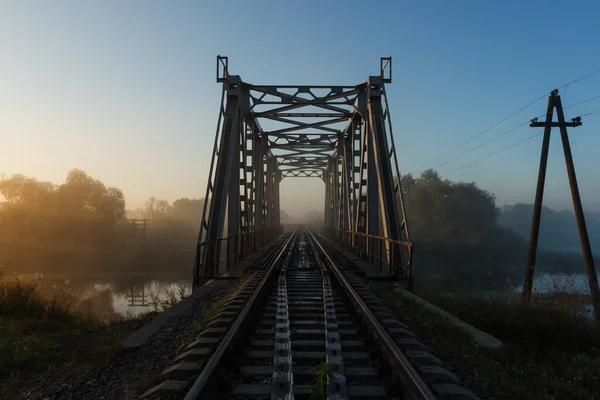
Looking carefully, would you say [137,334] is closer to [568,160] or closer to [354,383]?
[354,383]

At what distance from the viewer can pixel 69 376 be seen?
157 inches

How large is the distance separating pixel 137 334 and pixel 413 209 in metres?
72.4

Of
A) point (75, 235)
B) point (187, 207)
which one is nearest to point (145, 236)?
point (75, 235)

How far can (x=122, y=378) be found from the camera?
380 centimetres

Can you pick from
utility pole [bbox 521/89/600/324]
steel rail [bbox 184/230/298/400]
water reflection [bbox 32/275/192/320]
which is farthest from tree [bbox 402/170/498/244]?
steel rail [bbox 184/230/298/400]

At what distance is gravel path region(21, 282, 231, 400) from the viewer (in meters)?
3.47

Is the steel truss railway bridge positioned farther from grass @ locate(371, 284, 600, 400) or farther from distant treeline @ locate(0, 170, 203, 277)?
distant treeline @ locate(0, 170, 203, 277)

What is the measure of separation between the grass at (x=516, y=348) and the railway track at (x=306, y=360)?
0.41 m

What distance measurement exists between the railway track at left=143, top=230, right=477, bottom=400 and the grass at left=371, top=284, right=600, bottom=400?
41 centimetres

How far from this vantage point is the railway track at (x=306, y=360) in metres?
3.13

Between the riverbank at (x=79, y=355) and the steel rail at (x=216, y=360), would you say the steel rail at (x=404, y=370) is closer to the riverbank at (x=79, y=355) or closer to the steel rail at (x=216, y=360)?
the steel rail at (x=216, y=360)

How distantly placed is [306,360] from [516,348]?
8.78 feet

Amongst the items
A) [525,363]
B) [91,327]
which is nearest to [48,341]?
[91,327]

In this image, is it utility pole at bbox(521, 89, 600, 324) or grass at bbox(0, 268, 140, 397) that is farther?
utility pole at bbox(521, 89, 600, 324)
